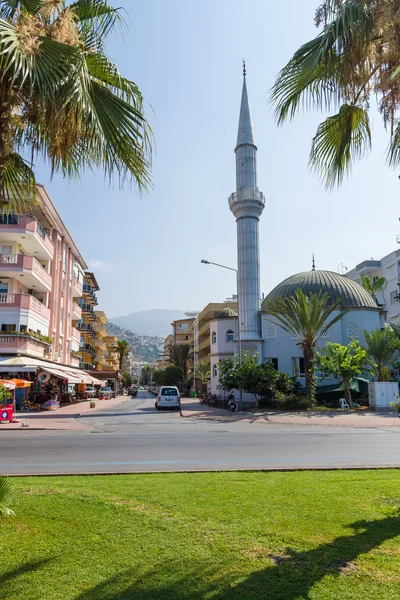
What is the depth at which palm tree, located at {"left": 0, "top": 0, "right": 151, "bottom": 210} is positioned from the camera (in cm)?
477

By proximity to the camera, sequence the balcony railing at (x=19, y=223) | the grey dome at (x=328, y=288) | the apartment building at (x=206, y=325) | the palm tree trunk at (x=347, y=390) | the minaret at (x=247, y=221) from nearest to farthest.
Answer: the balcony railing at (x=19, y=223), the palm tree trunk at (x=347, y=390), the minaret at (x=247, y=221), the grey dome at (x=328, y=288), the apartment building at (x=206, y=325)

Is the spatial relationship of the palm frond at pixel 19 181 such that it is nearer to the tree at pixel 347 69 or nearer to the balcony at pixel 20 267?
the tree at pixel 347 69

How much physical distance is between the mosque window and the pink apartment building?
18.0 meters

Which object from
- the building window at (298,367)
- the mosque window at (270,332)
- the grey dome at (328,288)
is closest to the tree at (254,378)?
the building window at (298,367)

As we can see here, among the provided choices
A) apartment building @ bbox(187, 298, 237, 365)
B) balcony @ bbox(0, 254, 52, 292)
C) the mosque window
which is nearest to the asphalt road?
balcony @ bbox(0, 254, 52, 292)

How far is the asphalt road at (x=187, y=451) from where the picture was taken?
10.3m

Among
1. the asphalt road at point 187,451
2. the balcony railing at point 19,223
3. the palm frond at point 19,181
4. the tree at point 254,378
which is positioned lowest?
the asphalt road at point 187,451

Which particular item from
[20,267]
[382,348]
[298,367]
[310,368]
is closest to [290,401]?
[310,368]

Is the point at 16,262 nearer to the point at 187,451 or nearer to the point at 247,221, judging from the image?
the point at 247,221

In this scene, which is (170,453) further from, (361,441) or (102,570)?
(102,570)

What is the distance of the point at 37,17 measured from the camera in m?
5.36

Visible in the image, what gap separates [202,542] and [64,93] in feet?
15.8

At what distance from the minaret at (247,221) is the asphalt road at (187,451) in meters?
25.0

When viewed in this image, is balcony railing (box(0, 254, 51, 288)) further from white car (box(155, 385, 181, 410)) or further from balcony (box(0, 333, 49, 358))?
white car (box(155, 385, 181, 410))
